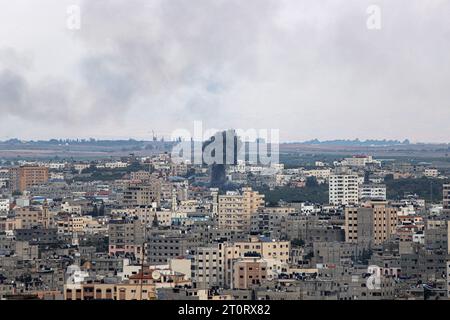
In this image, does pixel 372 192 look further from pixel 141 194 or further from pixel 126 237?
pixel 126 237

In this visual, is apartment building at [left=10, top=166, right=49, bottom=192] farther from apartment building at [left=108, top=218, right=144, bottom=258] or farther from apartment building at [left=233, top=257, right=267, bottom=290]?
apartment building at [left=233, top=257, right=267, bottom=290]

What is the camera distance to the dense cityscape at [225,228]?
8.59m

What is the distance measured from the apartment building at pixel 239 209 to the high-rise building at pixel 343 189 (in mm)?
1463

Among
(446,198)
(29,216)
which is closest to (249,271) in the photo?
(29,216)

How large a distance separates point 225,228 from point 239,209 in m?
1.58

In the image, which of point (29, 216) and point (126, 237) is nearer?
point (126, 237)

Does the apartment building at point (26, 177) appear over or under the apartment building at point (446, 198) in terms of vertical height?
over

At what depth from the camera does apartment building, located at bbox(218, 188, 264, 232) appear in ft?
53.8

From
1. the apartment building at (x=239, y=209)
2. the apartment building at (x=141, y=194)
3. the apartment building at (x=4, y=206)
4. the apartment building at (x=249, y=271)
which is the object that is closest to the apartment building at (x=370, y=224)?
the apartment building at (x=239, y=209)

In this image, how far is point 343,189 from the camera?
21.0 m

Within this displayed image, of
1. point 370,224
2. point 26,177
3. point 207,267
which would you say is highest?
point 26,177

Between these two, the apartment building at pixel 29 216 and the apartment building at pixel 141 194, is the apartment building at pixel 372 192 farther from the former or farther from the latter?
the apartment building at pixel 29 216

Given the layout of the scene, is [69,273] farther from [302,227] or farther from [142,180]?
[142,180]
